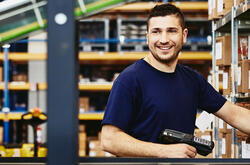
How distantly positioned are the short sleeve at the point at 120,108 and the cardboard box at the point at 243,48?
1709 millimetres

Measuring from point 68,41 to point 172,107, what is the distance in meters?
1.36

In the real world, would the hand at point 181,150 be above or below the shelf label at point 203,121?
above

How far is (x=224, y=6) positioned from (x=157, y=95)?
192 cm

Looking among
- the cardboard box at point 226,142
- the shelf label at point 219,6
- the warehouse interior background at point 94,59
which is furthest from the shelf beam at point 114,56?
the cardboard box at point 226,142

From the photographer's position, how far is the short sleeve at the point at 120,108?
180 centimetres

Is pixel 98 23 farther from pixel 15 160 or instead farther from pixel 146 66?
pixel 15 160

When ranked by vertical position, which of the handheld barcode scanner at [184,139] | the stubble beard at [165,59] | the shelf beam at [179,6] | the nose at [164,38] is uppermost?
the shelf beam at [179,6]

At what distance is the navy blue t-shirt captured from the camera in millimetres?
1866

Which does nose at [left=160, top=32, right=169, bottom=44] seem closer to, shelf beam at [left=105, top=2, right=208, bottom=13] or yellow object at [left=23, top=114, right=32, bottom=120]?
yellow object at [left=23, top=114, right=32, bottom=120]

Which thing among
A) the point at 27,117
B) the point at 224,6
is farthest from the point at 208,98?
the point at 27,117

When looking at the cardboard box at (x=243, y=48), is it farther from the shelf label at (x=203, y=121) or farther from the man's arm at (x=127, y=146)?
the man's arm at (x=127, y=146)

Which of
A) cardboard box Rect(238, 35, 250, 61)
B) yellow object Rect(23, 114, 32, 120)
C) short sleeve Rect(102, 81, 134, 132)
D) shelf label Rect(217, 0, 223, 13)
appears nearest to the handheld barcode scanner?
short sleeve Rect(102, 81, 134, 132)

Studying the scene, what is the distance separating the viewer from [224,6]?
3578mm

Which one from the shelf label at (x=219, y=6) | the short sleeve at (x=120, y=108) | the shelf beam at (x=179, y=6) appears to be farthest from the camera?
the shelf beam at (x=179, y=6)
